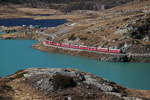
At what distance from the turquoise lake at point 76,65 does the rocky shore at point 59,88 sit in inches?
1279

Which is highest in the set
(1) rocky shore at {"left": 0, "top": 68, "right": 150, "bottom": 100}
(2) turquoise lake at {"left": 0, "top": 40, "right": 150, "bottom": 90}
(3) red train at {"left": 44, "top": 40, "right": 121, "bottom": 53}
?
(1) rocky shore at {"left": 0, "top": 68, "right": 150, "bottom": 100}

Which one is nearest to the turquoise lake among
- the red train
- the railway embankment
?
the railway embankment

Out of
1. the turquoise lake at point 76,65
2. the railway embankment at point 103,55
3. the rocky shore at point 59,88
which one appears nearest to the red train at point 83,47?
the railway embankment at point 103,55

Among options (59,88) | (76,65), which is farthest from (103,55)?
(59,88)

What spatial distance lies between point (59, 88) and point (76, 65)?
6607 centimetres

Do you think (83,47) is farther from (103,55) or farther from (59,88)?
(59,88)

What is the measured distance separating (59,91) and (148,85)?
4236cm

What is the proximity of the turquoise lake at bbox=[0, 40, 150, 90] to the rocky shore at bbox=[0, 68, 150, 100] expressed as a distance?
32490mm

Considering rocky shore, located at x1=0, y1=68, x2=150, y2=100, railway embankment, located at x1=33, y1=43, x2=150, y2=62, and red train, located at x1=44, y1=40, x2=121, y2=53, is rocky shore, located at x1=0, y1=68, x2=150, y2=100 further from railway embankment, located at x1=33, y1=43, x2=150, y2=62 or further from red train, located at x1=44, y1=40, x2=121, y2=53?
red train, located at x1=44, y1=40, x2=121, y2=53

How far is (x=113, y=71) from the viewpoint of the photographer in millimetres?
111250

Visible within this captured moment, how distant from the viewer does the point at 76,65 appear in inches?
4754

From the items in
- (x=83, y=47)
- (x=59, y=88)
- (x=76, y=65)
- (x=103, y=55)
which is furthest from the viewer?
(x=83, y=47)

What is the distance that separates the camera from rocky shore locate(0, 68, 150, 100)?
5259 centimetres

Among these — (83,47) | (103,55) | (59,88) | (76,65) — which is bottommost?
(76,65)
